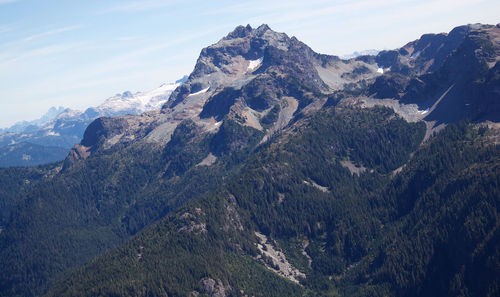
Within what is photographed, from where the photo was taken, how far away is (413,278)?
181000 mm

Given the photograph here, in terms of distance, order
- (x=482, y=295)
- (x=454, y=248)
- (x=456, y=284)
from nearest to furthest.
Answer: (x=482, y=295) → (x=456, y=284) → (x=454, y=248)

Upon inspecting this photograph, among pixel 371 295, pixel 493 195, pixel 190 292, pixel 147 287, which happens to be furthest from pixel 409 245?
pixel 147 287

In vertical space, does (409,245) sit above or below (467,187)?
below

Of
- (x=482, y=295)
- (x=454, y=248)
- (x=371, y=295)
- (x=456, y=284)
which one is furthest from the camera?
(x=371, y=295)

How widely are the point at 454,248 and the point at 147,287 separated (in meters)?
126


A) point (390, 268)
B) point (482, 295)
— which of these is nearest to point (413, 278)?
point (390, 268)

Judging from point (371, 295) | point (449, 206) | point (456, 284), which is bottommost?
point (371, 295)

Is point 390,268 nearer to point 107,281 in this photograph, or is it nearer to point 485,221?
point 485,221

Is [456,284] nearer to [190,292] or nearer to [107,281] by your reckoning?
[190,292]

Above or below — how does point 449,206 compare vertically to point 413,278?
above

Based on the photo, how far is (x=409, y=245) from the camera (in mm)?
196375

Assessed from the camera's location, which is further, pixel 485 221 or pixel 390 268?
pixel 390 268

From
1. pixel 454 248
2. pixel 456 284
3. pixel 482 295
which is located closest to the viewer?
pixel 482 295

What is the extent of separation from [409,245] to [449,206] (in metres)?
24.8
